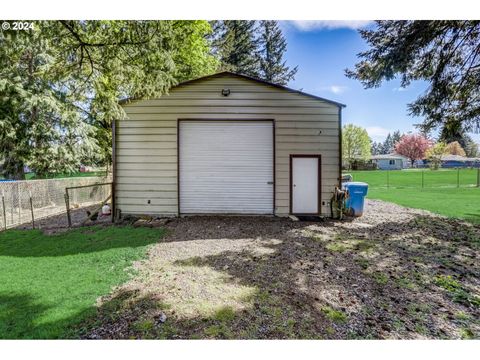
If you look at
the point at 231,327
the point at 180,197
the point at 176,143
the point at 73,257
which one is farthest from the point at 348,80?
the point at 73,257

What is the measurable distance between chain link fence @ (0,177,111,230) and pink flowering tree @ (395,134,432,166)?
52.8 meters

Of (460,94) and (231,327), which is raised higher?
(460,94)

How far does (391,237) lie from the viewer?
539 centimetres

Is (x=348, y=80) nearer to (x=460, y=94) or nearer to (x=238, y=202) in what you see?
(x=460, y=94)

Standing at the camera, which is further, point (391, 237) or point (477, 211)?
point (477, 211)

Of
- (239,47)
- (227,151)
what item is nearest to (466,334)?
(227,151)

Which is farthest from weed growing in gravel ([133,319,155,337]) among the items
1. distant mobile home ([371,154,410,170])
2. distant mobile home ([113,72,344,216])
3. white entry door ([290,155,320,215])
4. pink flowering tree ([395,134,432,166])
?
pink flowering tree ([395,134,432,166])

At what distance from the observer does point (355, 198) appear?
744 centimetres

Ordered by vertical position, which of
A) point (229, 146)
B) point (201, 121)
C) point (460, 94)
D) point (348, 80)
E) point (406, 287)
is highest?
point (348, 80)

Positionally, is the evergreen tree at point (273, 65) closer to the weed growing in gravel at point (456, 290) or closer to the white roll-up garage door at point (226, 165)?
the white roll-up garage door at point (226, 165)

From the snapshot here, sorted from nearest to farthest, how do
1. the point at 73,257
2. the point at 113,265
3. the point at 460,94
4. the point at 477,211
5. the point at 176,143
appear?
1. the point at 113,265
2. the point at 73,257
3. the point at 460,94
4. the point at 176,143
5. the point at 477,211

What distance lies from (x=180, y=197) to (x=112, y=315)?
499 cm

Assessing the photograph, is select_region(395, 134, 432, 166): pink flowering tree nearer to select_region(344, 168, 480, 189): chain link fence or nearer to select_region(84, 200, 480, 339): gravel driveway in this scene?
select_region(344, 168, 480, 189): chain link fence

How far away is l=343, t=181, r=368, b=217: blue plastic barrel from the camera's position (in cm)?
743
